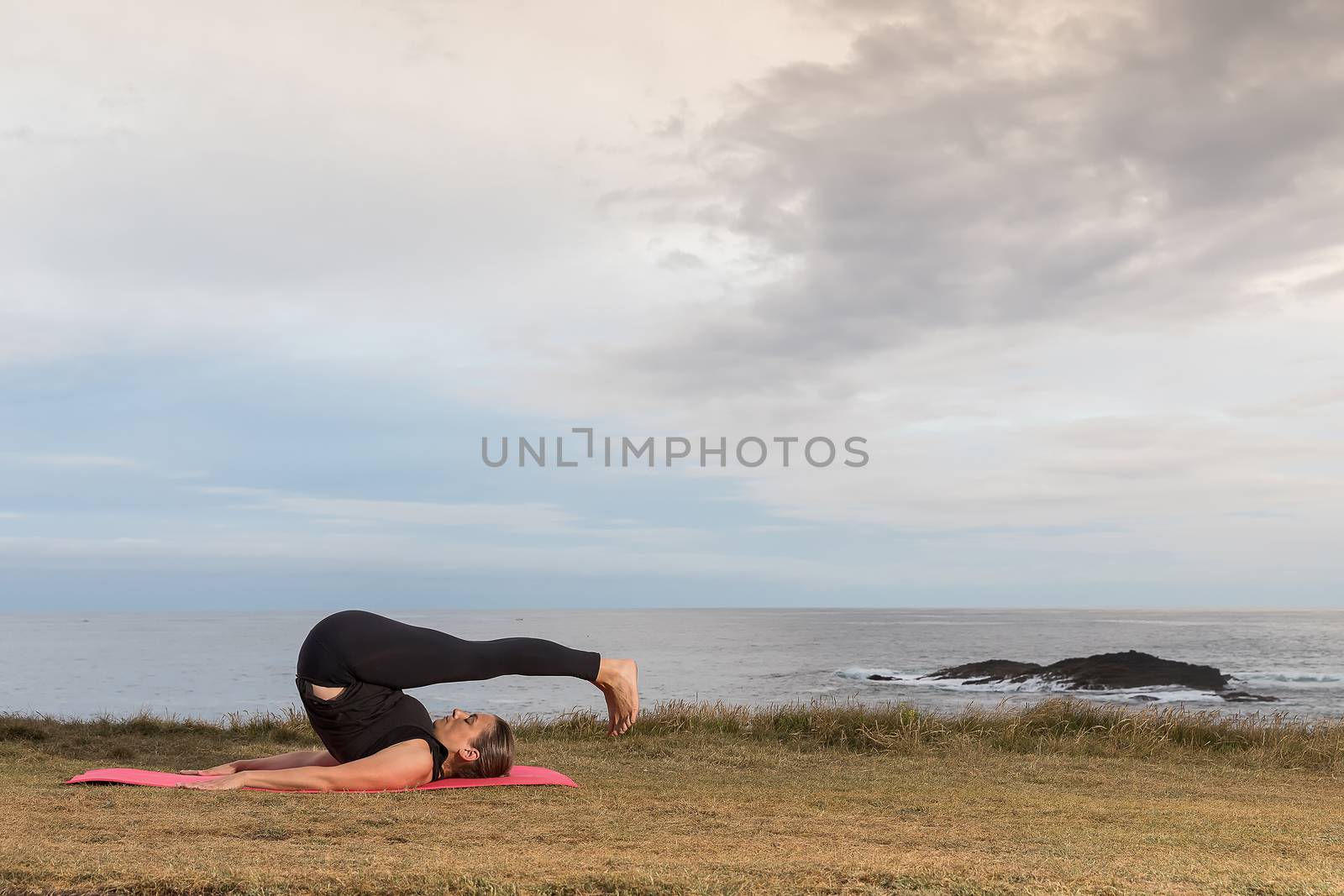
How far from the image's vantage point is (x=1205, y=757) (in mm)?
7668

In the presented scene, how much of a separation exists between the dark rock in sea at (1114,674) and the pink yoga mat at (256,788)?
34117mm

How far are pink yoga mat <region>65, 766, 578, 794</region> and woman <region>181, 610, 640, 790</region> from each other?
0.08 meters

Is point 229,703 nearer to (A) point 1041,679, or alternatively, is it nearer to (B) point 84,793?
(A) point 1041,679

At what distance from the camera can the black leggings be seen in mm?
4691

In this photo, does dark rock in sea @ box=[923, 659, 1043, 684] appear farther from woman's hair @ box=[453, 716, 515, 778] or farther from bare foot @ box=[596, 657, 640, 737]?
woman's hair @ box=[453, 716, 515, 778]

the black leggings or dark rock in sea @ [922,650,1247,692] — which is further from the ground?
the black leggings

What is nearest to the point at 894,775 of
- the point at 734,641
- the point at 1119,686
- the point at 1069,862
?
the point at 1069,862

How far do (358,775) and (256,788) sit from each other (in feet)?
1.53

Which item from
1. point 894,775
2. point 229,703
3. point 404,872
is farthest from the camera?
point 229,703

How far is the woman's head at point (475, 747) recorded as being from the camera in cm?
499

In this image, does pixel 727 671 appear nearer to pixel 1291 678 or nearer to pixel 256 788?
pixel 1291 678

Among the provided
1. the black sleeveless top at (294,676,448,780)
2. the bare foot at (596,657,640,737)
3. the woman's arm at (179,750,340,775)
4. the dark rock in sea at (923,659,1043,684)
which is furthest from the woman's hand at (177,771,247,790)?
the dark rock in sea at (923,659,1043,684)

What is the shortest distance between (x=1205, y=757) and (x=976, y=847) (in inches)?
209

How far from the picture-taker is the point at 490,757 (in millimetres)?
4992
